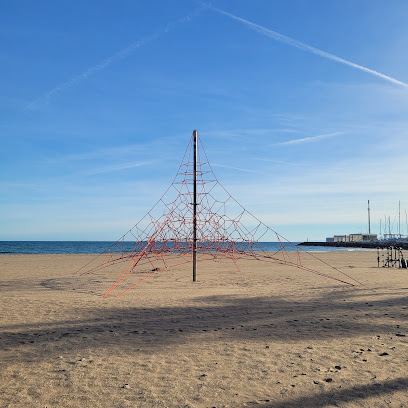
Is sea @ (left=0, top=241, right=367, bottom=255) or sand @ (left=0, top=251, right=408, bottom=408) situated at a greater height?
sand @ (left=0, top=251, right=408, bottom=408)

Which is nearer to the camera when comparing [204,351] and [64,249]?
[204,351]

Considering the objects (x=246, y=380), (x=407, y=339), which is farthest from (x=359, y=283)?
(x=246, y=380)

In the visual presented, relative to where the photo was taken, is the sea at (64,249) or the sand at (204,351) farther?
the sea at (64,249)

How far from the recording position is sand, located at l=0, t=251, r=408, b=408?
175 inches

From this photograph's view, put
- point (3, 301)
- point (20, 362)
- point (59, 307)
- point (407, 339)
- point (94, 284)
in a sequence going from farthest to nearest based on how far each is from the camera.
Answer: point (94, 284), point (3, 301), point (59, 307), point (407, 339), point (20, 362)

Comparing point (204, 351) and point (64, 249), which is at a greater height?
point (204, 351)

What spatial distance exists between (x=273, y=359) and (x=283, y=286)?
27.9 feet

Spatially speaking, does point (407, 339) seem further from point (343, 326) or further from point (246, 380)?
point (246, 380)

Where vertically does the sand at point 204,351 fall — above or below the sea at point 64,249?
above

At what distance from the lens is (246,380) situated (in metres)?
4.87

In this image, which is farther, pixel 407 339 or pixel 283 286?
pixel 283 286

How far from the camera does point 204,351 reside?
19.9 ft

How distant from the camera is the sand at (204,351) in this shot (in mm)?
4449

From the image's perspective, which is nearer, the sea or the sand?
the sand
